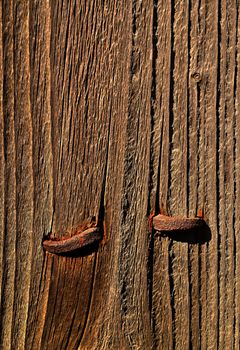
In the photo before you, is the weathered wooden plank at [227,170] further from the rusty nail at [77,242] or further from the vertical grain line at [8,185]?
the vertical grain line at [8,185]

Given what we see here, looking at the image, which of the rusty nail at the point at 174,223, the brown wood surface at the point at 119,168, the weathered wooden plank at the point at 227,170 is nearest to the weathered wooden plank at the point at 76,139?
the brown wood surface at the point at 119,168

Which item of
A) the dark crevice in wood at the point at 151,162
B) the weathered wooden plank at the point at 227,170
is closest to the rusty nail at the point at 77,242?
the dark crevice in wood at the point at 151,162

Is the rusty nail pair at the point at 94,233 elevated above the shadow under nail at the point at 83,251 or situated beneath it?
elevated above

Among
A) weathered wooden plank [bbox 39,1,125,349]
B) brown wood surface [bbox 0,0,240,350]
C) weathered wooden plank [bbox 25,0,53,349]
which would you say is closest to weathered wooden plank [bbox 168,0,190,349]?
brown wood surface [bbox 0,0,240,350]

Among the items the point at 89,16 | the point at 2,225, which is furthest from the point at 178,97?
the point at 2,225

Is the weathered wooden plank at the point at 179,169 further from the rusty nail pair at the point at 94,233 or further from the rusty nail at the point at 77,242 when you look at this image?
the rusty nail at the point at 77,242

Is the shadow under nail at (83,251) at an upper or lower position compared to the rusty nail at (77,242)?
lower

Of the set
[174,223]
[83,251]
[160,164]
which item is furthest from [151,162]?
[83,251]

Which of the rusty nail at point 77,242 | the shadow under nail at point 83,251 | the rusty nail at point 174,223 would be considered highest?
the rusty nail at point 174,223
